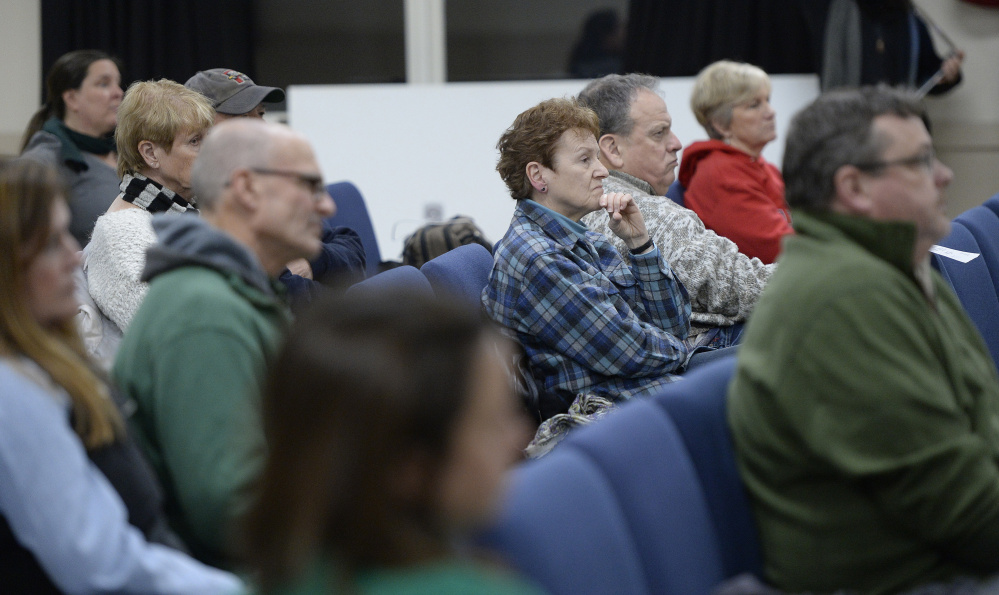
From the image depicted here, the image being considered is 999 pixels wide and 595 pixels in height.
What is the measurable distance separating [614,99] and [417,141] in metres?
1.86

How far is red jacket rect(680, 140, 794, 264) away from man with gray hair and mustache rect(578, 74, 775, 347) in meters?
0.20

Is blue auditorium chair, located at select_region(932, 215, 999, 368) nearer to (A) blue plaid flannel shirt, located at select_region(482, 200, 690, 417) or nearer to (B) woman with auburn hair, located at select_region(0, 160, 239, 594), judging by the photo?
(A) blue plaid flannel shirt, located at select_region(482, 200, 690, 417)

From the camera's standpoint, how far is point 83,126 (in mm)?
3725

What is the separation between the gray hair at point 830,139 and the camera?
1536mm

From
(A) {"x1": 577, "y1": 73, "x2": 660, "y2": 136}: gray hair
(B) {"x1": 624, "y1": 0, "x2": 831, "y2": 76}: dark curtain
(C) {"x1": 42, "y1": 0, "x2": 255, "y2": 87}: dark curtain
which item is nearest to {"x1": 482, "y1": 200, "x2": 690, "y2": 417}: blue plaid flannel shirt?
(A) {"x1": 577, "y1": 73, "x2": 660, "y2": 136}: gray hair

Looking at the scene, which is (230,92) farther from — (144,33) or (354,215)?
(144,33)

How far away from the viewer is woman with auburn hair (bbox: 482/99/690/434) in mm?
2395

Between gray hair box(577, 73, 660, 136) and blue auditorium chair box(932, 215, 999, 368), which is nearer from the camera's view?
blue auditorium chair box(932, 215, 999, 368)

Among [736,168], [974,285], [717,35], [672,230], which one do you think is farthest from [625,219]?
[717,35]

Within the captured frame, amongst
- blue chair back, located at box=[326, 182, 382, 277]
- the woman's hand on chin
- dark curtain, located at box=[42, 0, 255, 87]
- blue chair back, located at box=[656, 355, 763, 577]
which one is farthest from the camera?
dark curtain, located at box=[42, 0, 255, 87]

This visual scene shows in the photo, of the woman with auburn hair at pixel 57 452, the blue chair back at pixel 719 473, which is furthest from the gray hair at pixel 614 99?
the woman with auburn hair at pixel 57 452

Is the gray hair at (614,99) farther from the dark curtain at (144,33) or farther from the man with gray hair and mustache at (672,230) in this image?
the dark curtain at (144,33)

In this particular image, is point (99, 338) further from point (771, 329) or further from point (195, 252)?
point (771, 329)

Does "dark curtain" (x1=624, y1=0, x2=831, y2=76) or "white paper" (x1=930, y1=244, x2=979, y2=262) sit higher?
"dark curtain" (x1=624, y1=0, x2=831, y2=76)
